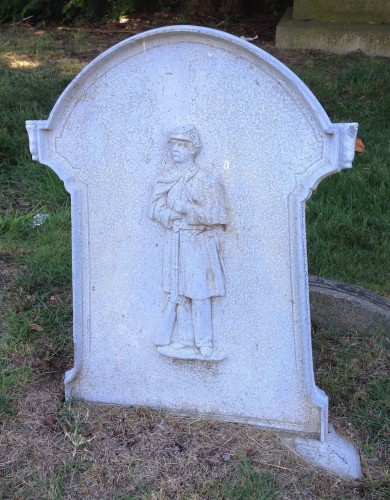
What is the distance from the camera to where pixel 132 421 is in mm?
2805

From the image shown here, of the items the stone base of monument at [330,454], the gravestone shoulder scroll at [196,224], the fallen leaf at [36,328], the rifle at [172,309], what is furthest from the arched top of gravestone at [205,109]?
the fallen leaf at [36,328]

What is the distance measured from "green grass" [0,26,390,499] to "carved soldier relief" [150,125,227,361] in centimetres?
50

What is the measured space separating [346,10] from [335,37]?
38cm

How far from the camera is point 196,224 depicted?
2.47 meters

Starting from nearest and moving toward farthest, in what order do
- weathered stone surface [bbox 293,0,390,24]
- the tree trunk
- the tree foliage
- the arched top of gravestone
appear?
the arched top of gravestone < weathered stone surface [bbox 293,0,390,24] < the tree foliage < the tree trunk

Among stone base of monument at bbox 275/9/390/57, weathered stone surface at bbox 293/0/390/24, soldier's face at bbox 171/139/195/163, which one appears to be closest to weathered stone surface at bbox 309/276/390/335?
soldier's face at bbox 171/139/195/163

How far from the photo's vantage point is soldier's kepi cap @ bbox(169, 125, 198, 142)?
2.33m

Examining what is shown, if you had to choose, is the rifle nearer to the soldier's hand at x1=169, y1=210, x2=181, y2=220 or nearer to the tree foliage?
the soldier's hand at x1=169, y1=210, x2=181, y2=220

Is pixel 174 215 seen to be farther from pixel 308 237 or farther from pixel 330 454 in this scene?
pixel 308 237

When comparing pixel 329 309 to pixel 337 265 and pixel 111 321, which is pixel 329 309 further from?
pixel 111 321

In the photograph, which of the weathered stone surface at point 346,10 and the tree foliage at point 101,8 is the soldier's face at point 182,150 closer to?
the weathered stone surface at point 346,10

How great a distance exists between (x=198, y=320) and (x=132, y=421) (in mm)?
517

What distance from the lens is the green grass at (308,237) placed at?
2.75m

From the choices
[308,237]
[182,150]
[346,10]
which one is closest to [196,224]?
[182,150]
